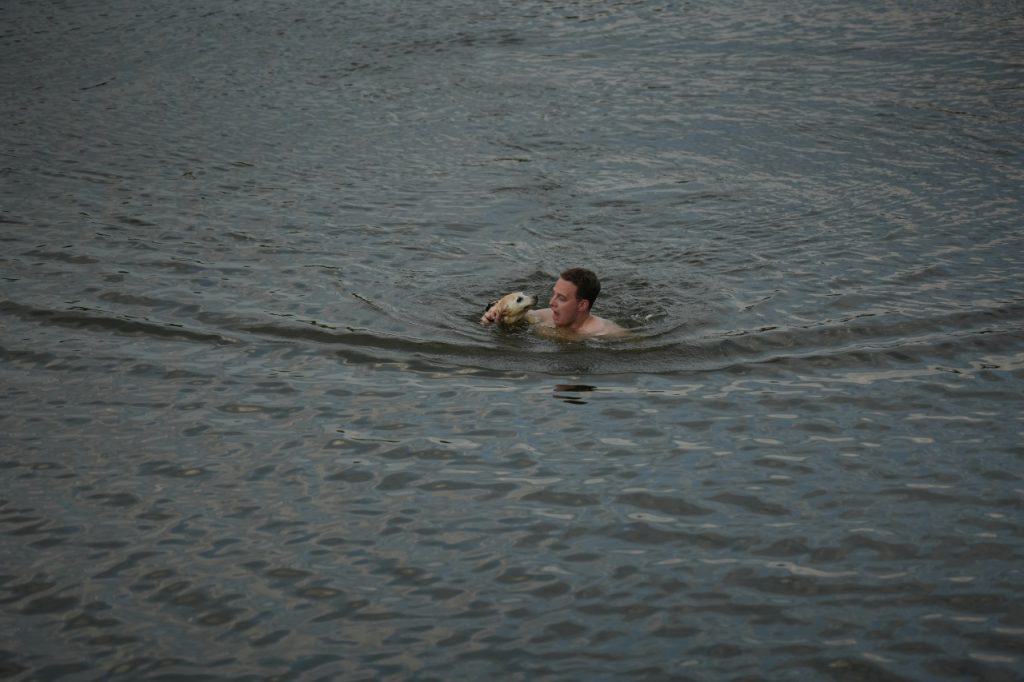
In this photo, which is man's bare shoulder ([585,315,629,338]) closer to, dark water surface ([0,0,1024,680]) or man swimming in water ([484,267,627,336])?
man swimming in water ([484,267,627,336])

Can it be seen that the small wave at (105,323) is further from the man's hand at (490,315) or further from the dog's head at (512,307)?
the dog's head at (512,307)

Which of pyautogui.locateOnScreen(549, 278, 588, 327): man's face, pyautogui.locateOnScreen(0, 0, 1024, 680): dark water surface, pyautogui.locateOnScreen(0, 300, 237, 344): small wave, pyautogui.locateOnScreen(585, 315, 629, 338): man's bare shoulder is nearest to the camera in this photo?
pyautogui.locateOnScreen(0, 0, 1024, 680): dark water surface

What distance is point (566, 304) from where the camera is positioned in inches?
501

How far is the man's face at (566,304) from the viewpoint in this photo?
1271cm

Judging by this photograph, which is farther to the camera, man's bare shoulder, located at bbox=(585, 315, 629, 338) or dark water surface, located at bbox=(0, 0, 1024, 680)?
man's bare shoulder, located at bbox=(585, 315, 629, 338)

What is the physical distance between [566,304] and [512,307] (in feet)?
2.13

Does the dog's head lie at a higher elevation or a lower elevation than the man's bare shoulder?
higher

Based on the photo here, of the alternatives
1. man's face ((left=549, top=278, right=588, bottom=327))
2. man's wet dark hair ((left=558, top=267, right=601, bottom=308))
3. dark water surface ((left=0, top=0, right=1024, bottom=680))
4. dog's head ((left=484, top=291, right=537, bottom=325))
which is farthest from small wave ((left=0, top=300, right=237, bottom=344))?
man's wet dark hair ((left=558, top=267, right=601, bottom=308))

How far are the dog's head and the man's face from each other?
293mm

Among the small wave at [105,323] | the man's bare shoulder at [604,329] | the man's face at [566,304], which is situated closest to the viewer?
the small wave at [105,323]

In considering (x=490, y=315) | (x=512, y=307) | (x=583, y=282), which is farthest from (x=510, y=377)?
(x=583, y=282)

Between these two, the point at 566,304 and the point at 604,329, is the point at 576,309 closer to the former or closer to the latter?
the point at 566,304

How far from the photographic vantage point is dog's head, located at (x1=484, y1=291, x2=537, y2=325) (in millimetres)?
12820

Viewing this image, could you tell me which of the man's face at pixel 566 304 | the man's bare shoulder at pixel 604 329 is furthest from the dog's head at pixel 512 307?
the man's bare shoulder at pixel 604 329
